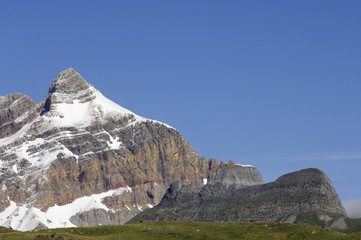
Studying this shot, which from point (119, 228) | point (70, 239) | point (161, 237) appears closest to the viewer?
point (70, 239)

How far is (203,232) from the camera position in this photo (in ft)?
441

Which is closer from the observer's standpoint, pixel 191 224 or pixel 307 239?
pixel 307 239

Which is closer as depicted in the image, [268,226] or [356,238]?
[356,238]

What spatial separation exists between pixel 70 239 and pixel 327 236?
45536 millimetres

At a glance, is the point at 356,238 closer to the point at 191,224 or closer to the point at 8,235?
the point at 191,224

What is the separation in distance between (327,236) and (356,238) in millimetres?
9935

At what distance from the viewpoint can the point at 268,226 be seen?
138000 mm

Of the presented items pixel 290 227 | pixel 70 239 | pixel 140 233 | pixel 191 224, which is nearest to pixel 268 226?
pixel 290 227

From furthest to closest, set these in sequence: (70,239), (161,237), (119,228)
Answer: (119,228)
(161,237)
(70,239)

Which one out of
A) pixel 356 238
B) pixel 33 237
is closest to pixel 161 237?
pixel 33 237

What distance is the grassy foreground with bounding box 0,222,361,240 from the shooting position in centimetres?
12925

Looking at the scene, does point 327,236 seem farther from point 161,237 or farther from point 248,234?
point 161,237

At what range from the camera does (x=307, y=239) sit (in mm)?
130500

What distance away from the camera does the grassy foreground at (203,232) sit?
12925 centimetres
